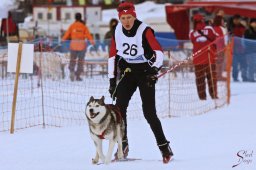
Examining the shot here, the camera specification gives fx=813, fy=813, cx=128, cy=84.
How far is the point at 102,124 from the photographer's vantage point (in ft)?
22.6

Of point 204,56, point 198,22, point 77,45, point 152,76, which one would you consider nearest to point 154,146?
point 152,76

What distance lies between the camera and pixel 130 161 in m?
7.23

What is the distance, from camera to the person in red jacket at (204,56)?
1366cm

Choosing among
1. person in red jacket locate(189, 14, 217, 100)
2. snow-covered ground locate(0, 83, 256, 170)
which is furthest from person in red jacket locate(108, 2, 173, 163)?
person in red jacket locate(189, 14, 217, 100)

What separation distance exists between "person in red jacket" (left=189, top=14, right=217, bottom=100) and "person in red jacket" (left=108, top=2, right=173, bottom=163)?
6348 mm

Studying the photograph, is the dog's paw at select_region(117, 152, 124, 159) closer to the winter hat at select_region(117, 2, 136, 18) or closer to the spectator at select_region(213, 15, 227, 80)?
the winter hat at select_region(117, 2, 136, 18)

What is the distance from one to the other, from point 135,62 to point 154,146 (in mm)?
1489

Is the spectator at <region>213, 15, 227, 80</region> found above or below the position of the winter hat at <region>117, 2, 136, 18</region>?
below

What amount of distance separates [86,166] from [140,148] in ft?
4.38

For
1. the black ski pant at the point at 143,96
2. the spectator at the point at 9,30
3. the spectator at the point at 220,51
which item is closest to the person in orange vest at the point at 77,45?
the spectator at the point at 9,30

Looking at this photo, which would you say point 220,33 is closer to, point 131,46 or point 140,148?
point 140,148

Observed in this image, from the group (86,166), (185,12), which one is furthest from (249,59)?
(86,166)

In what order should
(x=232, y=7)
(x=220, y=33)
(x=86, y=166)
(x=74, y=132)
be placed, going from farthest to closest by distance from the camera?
(x=232, y=7)
(x=220, y=33)
(x=74, y=132)
(x=86, y=166)

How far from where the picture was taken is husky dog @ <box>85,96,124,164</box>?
6.86 metres
